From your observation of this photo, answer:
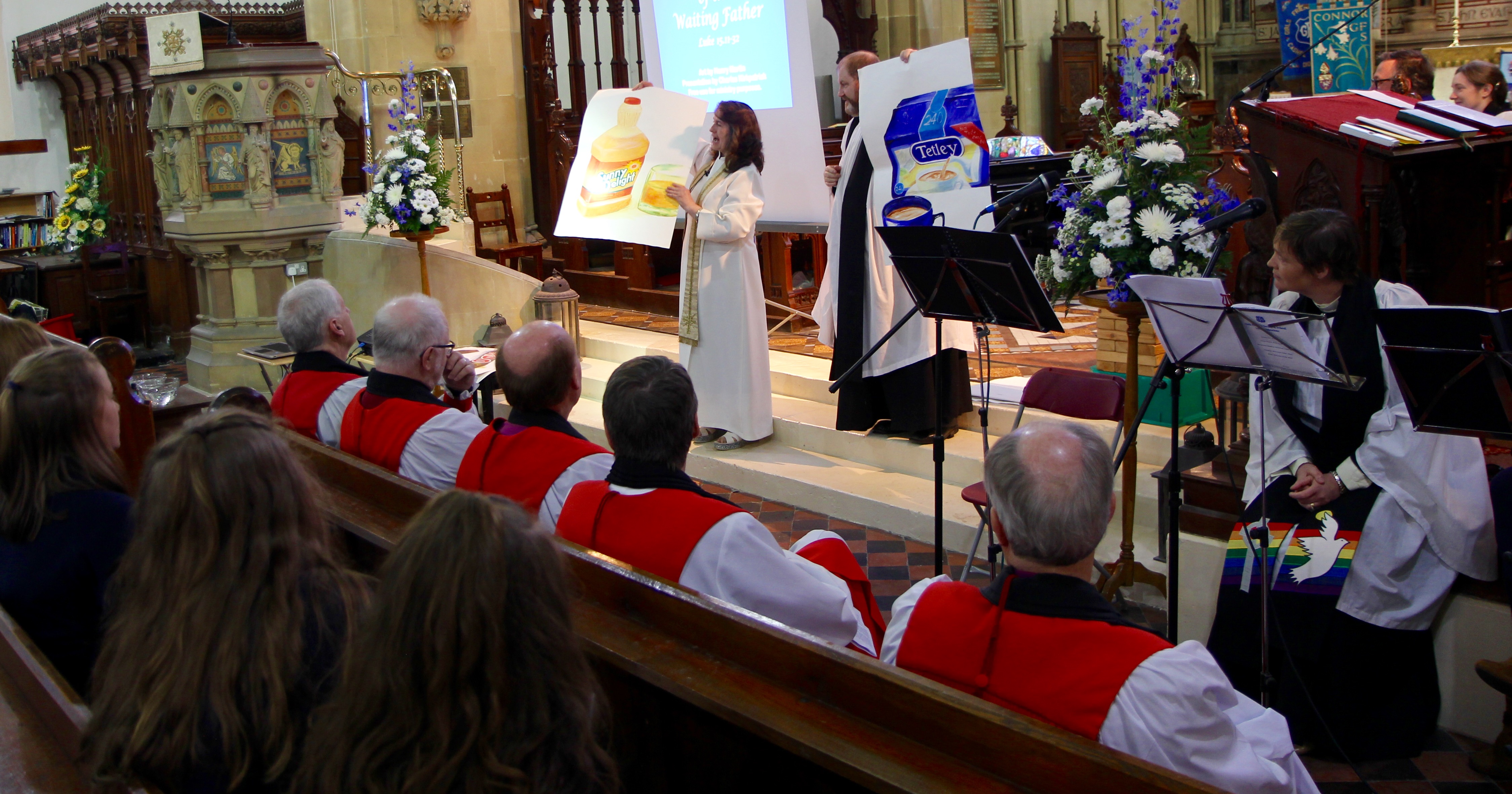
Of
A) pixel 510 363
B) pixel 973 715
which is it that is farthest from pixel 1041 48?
pixel 973 715

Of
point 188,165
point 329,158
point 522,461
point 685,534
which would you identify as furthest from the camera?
point 329,158

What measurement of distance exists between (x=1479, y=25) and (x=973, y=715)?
1359 centimetres

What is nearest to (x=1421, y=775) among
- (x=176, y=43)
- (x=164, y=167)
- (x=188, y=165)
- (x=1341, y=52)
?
(x=188, y=165)

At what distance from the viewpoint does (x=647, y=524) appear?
2.33m

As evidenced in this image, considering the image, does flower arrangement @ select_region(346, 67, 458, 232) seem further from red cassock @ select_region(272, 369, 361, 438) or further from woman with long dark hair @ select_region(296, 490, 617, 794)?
woman with long dark hair @ select_region(296, 490, 617, 794)

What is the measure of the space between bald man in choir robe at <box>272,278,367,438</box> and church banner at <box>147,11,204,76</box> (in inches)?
162

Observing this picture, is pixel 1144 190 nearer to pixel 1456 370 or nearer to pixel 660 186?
pixel 1456 370

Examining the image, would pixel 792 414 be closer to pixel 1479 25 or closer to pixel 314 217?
pixel 314 217

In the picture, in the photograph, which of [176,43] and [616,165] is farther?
[176,43]

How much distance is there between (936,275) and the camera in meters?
3.41

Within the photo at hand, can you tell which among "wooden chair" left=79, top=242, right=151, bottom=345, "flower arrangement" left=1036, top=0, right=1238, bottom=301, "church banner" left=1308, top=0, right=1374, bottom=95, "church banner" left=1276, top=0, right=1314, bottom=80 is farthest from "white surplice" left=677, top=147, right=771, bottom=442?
"church banner" left=1276, top=0, right=1314, bottom=80

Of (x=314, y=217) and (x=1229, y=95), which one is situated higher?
(x=1229, y=95)

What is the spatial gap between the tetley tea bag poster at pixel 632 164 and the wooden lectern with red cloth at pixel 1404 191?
2553 millimetres

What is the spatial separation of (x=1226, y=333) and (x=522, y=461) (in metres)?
1.73
